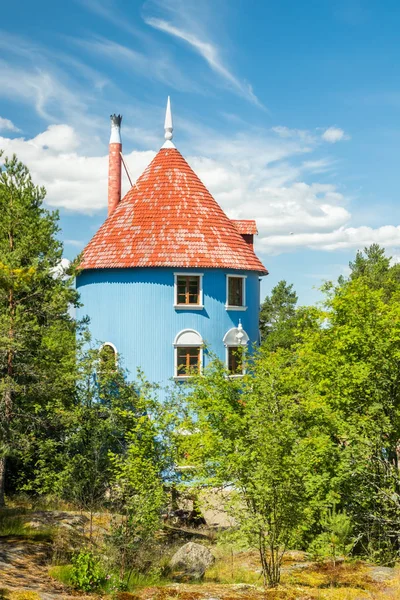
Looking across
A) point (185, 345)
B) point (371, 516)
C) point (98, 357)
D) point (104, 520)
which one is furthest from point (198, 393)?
point (185, 345)

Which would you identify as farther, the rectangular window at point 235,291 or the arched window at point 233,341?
the rectangular window at point 235,291

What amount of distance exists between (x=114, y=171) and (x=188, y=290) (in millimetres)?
8389

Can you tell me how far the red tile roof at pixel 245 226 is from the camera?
30.4 metres

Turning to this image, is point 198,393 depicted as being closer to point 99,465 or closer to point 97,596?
point 99,465

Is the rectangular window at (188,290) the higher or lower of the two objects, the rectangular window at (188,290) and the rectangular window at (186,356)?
the higher

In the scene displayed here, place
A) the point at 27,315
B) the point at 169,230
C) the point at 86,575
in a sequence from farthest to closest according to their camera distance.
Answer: the point at 169,230 < the point at 27,315 < the point at 86,575

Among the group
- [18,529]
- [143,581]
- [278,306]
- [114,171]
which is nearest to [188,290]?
[114,171]

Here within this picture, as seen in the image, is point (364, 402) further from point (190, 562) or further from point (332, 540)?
point (190, 562)

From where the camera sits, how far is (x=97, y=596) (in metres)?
9.41

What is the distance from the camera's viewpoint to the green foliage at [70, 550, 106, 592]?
9.80 m

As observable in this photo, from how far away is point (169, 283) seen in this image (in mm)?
26188

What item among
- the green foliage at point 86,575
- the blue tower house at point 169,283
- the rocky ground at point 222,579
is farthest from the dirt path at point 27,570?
the blue tower house at point 169,283

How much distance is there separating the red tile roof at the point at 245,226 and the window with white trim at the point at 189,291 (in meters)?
5.12

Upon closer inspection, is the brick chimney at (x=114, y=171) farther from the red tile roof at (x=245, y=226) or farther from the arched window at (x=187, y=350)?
the arched window at (x=187, y=350)
